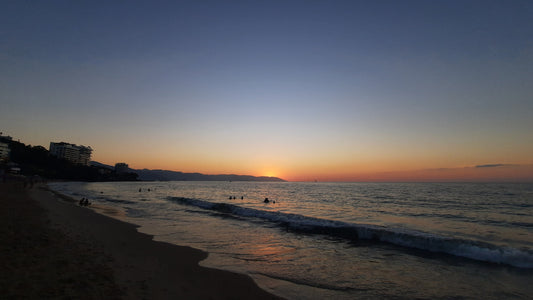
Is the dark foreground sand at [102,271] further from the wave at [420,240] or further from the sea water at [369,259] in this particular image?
the wave at [420,240]

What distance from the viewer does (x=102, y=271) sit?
801 cm

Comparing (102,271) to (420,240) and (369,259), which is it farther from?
(420,240)

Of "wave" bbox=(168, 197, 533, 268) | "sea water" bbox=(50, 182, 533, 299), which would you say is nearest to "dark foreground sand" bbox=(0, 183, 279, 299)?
"sea water" bbox=(50, 182, 533, 299)

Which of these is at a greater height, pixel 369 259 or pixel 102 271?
pixel 102 271

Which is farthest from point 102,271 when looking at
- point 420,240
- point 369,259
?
point 420,240

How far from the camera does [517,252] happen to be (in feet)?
39.4

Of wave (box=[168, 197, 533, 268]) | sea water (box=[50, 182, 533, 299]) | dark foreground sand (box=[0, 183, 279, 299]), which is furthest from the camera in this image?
wave (box=[168, 197, 533, 268])

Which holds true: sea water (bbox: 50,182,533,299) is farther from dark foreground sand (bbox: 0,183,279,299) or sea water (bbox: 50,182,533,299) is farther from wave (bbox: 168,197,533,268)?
dark foreground sand (bbox: 0,183,279,299)

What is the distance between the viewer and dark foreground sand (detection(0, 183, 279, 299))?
6355 millimetres

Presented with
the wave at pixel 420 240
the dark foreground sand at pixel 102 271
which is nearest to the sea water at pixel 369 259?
the wave at pixel 420 240

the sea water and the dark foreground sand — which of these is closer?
the dark foreground sand

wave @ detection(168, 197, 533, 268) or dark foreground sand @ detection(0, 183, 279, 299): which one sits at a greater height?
dark foreground sand @ detection(0, 183, 279, 299)

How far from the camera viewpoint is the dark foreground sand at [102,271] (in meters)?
6.36

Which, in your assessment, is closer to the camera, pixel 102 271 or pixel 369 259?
pixel 102 271
